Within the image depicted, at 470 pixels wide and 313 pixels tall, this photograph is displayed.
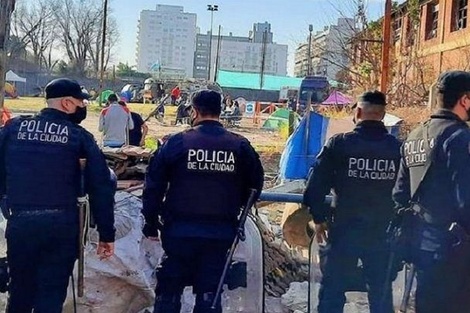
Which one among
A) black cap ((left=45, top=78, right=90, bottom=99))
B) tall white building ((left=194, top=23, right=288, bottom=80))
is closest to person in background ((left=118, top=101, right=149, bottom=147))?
black cap ((left=45, top=78, right=90, bottom=99))

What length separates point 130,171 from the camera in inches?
244

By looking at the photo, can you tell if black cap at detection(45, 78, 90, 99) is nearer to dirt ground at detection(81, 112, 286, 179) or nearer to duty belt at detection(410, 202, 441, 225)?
duty belt at detection(410, 202, 441, 225)

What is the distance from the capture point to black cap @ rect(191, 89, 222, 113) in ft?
13.5

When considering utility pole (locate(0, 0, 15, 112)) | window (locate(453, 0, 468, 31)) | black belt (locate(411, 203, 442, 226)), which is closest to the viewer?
black belt (locate(411, 203, 442, 226))

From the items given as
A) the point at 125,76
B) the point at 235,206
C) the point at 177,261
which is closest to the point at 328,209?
the point at 235,206

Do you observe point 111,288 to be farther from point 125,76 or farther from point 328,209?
point 125,76

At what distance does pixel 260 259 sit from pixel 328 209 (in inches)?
32.8

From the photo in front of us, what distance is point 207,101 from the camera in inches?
162

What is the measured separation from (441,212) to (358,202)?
2.39ft

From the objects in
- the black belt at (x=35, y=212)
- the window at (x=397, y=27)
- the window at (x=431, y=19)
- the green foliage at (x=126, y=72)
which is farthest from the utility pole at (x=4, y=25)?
the green foliage at (x=126, y=72)

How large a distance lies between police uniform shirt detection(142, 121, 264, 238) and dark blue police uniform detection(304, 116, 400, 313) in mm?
631

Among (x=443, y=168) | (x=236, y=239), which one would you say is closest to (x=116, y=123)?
(x=236, y=239)

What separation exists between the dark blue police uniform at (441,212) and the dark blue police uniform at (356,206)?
438 mm

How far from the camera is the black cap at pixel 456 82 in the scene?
3668 mm
